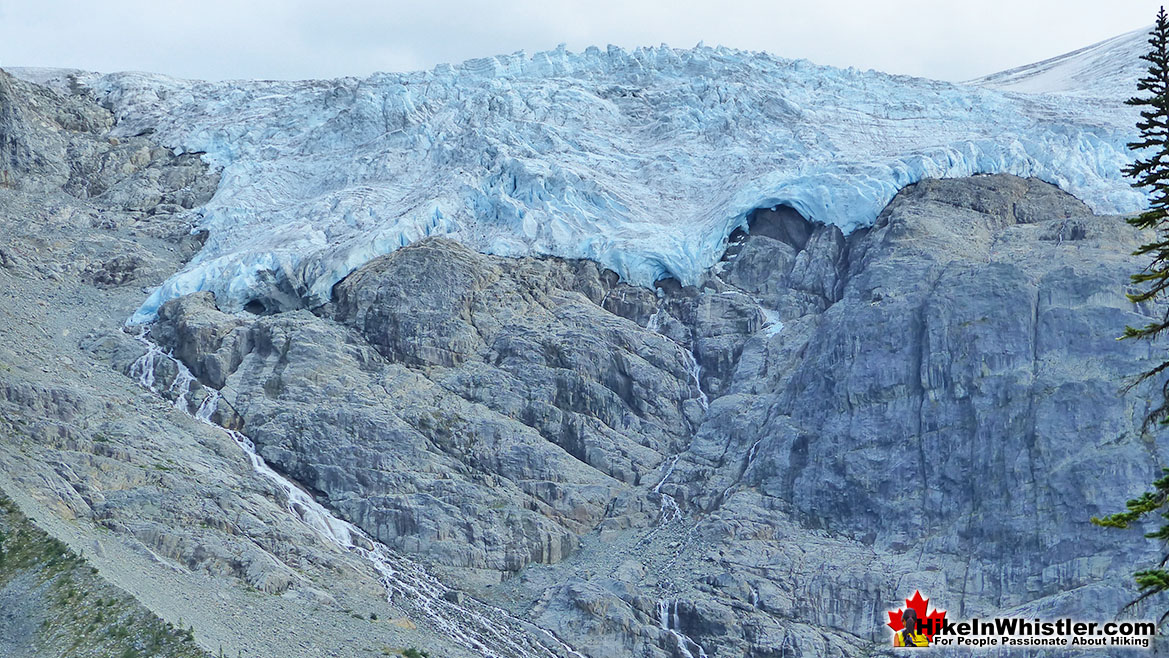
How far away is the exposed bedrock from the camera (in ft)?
230

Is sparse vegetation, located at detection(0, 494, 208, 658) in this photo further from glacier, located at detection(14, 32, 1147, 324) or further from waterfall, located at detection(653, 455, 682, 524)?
glacier, located at detection(14, 32, 1147, 324)

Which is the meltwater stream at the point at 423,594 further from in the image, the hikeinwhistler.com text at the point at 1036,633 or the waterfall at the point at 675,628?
the hikeinwhistler.com text at the point at 1036,633

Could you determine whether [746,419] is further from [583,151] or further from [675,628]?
[583,151]

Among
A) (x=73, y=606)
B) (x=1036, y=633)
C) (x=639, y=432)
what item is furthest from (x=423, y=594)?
(x=1036, y=633)

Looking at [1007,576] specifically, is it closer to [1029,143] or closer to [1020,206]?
[1020,206]

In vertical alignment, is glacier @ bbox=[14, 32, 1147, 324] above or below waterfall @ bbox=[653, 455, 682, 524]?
above

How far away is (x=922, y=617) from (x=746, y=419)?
17687 millimetres

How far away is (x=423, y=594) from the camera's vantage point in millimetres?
70062

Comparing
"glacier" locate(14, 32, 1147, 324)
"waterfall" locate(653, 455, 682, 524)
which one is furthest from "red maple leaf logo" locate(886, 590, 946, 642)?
"glacier" locate(14, 32, 1147, 324)

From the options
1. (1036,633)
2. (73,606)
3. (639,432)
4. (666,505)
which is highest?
(639,432)

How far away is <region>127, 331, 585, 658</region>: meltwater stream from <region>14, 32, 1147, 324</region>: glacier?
1815 centimetres

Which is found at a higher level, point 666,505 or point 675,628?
point 666,505

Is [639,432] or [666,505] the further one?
[639,432]

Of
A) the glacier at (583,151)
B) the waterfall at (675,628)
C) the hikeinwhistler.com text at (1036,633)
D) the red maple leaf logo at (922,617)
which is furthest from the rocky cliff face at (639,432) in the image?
the glacier at (583,151)
